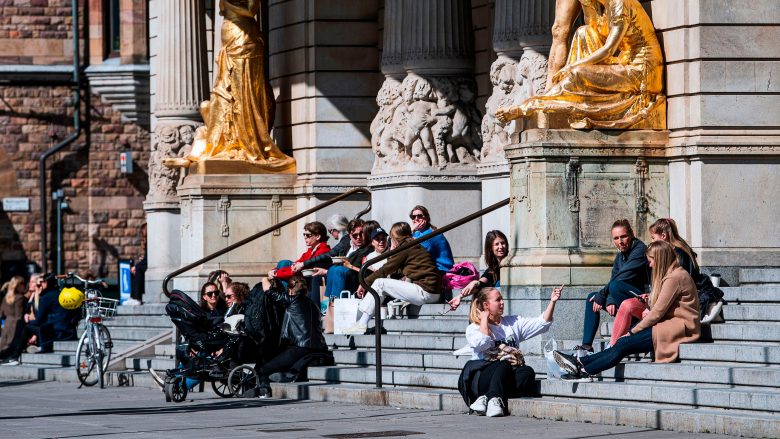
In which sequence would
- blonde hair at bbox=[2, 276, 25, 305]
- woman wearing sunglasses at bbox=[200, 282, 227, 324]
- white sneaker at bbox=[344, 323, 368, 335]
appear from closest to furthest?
1. white sneaker at bbox=[344, 323, 368, 335]
2. woman wearing sunglasses at bbox=[200, 282, 227, 324]
3. blonde hair at bbox=[2, 276, 25, 305]

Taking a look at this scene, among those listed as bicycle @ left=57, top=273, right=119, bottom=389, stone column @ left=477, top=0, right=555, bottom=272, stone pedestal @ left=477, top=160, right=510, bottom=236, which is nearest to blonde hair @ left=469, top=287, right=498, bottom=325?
stone column @ left=477, top=0, right=555, bottom=272

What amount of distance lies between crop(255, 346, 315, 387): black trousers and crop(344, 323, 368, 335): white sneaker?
917 millimetres

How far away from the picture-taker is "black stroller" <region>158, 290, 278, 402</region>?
19531mm

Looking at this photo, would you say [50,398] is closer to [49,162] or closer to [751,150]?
[751,150]

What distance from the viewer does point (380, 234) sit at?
21.4 metres

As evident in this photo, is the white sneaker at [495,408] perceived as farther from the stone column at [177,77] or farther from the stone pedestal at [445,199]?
the stone column at [177,77]

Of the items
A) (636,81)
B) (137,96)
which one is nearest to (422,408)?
(636,81)

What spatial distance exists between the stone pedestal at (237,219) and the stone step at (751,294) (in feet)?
37.4

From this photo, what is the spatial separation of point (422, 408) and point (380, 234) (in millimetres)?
4231

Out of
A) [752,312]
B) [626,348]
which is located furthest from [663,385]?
[752,312]

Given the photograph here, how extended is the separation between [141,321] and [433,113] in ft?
20.8

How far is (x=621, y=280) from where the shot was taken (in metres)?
16.9

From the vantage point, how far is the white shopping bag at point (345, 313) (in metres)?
21.0

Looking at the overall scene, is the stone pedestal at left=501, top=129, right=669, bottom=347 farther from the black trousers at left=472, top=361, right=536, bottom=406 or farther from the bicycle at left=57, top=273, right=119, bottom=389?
the bicycle at left=57, top=273, right=119, bottom=389
